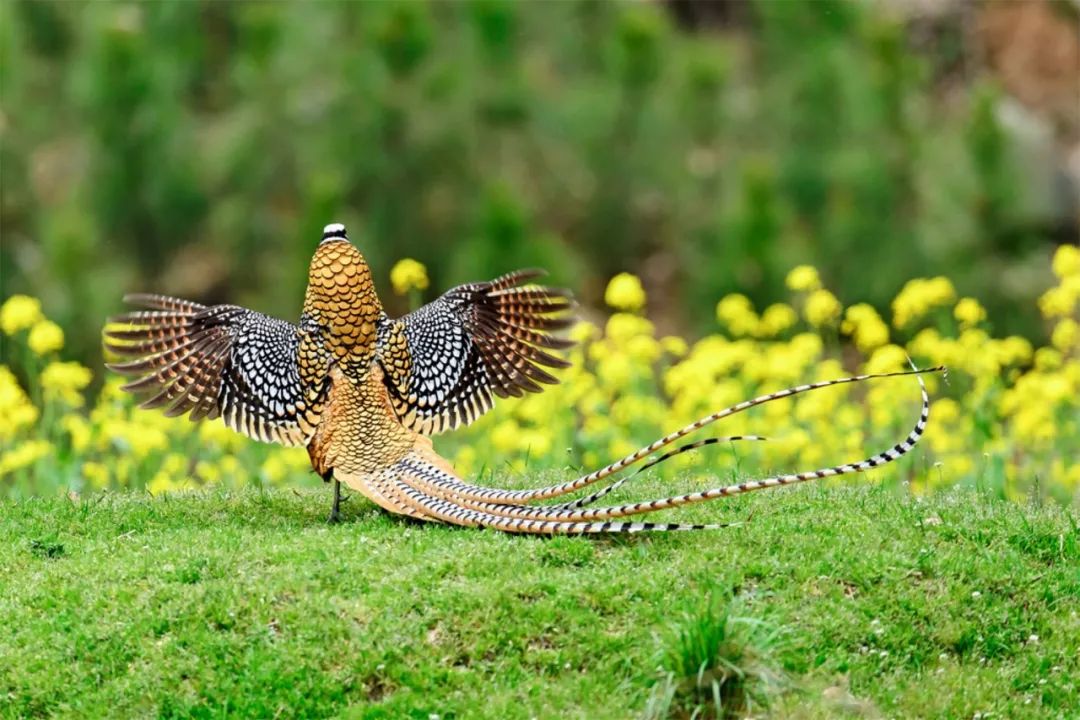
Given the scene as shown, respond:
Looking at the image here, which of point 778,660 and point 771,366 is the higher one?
point 771,366

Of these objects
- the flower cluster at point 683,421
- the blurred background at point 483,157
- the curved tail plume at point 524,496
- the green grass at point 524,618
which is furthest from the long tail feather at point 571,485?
the blurred background at point 483,157

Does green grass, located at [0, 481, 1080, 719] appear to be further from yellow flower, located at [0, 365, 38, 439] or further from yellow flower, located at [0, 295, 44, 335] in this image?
yellow flower, located at [0, 295, 44, 335]

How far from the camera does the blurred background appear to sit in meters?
11.5

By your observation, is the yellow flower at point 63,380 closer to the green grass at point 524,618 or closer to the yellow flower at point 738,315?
the green grass at point 524,618

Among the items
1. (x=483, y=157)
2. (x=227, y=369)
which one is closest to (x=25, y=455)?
(x=227, y=369)

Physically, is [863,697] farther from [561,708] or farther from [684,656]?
[561,708]

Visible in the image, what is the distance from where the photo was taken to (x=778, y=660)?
500 centimetres

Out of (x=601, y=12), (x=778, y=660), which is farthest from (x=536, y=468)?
(x=601, y=12)

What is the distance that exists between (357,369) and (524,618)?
153cm

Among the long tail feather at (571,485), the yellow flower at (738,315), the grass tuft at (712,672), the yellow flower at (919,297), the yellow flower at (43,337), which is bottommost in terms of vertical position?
the grass tuft at (712,672)

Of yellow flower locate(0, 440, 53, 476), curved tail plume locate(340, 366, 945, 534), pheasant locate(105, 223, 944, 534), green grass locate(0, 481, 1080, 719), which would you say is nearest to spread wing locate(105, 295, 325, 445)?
pheasant locate(105, 223, 944, 534)

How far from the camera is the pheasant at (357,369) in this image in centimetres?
620

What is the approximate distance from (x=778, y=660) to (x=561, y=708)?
2.33ft

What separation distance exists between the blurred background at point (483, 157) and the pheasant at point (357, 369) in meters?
4.14
